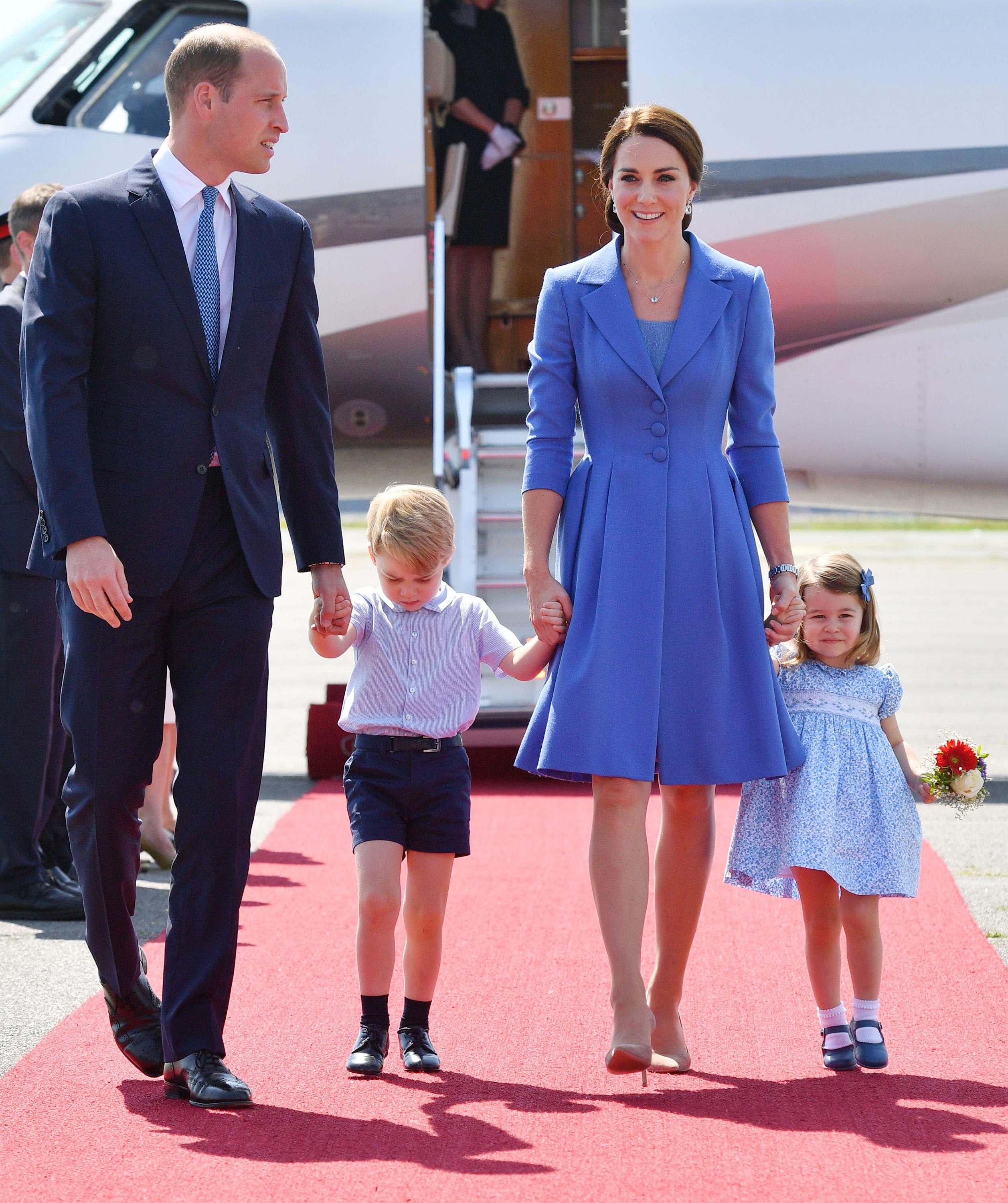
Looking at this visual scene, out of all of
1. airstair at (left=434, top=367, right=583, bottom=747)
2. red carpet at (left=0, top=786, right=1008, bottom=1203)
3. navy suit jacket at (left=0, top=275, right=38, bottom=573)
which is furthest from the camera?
airstair at (left=434, top=367, right=583, bottom=747)

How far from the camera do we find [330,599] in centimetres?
296

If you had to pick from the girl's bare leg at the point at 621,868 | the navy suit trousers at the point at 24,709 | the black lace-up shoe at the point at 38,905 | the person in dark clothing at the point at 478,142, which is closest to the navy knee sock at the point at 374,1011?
the girl's bare leg at the point at 621,868

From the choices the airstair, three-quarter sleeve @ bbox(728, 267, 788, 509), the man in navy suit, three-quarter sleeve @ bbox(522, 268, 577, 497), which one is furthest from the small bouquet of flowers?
the airstair

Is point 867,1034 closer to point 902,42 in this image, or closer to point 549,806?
point 549,806

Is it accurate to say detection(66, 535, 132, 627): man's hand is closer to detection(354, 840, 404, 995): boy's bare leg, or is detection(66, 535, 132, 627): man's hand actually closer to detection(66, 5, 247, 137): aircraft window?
detection(354, 840, 404, 995): boy's bare leg

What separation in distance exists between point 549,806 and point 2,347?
2.78 metres

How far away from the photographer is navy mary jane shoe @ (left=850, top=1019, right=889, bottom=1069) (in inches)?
117

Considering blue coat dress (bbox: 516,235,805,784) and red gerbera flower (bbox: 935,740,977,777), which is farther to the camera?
red gerbera flower (bbox: 935,740,977,777)

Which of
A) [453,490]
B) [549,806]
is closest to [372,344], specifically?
[453,490]

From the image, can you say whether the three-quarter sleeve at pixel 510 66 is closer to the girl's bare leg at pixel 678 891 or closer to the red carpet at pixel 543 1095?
the red carpet at pixel 543 1095

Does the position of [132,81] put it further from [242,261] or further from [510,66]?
[242,261]

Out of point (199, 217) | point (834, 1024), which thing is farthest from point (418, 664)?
point (834, 1024)

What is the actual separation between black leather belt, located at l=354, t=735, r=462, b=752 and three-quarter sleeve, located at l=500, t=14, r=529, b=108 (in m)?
5.43

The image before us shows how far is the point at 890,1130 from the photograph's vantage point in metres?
2.59
